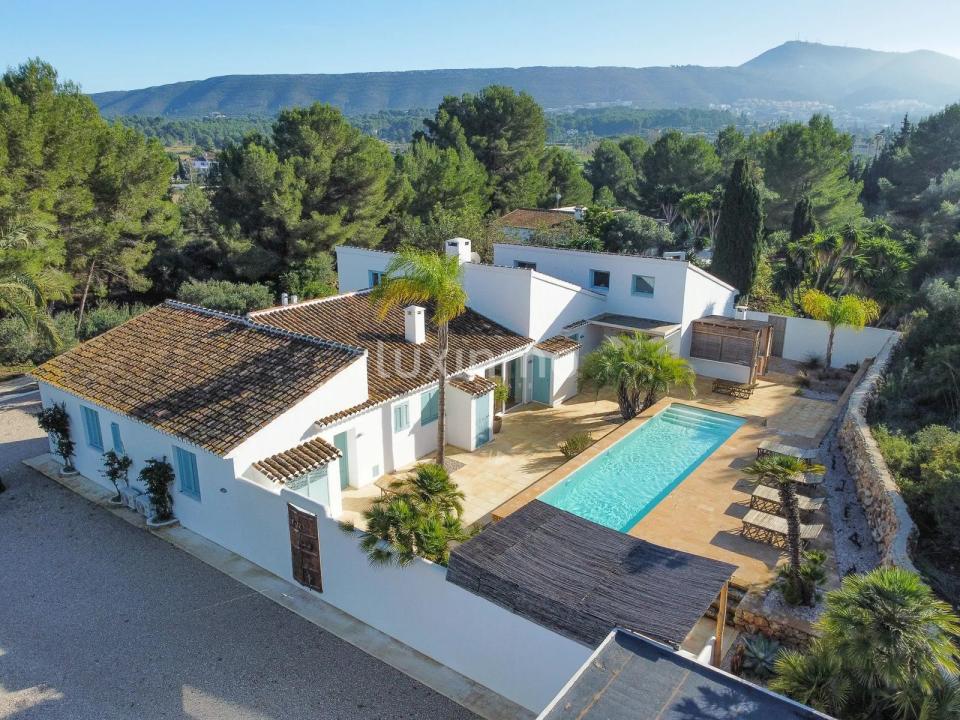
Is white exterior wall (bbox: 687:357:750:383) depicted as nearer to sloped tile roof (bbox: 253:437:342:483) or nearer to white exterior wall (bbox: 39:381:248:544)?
sloped tile roof (bbox: 253:437:342:483)

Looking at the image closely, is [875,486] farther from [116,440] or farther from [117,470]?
[116,440]

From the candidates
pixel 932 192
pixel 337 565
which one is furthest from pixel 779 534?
pixel 932 192

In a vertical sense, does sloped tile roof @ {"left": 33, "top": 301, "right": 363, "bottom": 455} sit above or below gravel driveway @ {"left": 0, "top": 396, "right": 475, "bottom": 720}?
above

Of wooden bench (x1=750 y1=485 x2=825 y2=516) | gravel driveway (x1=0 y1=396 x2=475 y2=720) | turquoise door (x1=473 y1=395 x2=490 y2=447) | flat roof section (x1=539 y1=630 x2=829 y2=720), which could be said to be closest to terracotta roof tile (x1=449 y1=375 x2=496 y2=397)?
turquoise door (x1=473 y1=395 x2=490 y2=447)

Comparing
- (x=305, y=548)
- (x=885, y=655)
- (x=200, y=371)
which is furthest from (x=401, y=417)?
(x=885, y=655)

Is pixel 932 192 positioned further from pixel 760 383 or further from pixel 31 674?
pixel 31 674

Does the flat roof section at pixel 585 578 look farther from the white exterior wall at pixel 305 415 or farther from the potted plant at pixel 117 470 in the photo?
the potted plant at pixel 117 470

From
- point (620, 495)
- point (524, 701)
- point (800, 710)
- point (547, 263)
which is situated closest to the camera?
point (800, 710)
